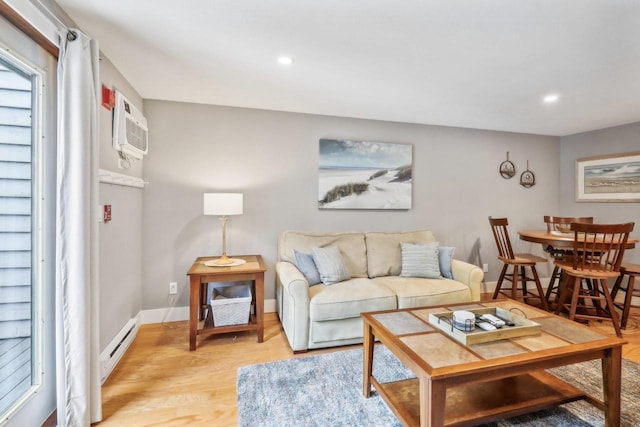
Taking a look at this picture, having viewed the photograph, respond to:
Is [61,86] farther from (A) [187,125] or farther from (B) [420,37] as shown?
(B) [420,37]

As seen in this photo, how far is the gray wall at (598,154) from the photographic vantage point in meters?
3.62

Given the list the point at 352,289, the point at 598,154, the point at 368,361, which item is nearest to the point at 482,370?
the point at 368,361

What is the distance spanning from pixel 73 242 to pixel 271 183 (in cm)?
194

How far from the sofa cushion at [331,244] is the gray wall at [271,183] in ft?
0.84

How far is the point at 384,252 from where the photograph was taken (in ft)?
10.3

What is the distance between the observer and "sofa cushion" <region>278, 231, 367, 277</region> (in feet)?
9.98

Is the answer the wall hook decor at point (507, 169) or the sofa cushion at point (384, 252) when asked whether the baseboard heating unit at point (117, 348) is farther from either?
the wall hook decor at point (507, 169)

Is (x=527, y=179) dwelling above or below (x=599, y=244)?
above

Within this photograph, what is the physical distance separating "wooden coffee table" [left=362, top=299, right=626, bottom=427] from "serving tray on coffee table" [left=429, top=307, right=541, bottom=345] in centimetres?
3

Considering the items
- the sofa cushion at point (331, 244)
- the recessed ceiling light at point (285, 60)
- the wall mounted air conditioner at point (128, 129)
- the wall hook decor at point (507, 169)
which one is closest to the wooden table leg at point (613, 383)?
the sofa cushion at point (331, 244)

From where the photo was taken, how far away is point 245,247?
10.5 ft

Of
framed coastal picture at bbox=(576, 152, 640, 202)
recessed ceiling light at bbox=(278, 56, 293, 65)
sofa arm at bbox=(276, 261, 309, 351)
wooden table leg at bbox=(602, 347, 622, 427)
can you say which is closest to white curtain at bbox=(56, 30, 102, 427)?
recessed ceiling light at bbox=(278, 56, 293, 65)

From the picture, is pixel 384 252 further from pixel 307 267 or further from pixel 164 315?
pixel 164 315

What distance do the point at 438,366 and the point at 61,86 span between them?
2.30 m
